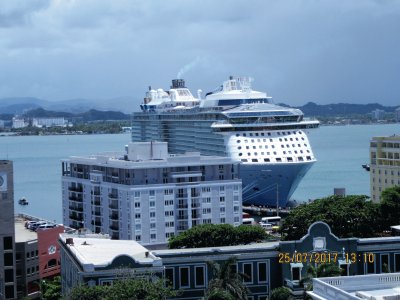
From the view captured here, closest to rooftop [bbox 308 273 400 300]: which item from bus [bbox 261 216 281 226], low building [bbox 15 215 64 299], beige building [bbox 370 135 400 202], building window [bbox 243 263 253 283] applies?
building window [bbox 243 263 253 283]

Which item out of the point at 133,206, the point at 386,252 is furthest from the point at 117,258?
the point at 133,206

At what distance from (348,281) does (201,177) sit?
103 ft

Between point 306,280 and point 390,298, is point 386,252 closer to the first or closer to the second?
point 306,280

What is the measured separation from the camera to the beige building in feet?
194

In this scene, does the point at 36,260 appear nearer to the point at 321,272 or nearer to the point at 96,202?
the point at 321,272

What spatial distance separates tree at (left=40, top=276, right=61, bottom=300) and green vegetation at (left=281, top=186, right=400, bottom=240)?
9504mm

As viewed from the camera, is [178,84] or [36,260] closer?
[36,260]

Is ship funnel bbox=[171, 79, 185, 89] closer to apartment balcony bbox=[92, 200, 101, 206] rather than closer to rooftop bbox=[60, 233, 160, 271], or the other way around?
apartment balcony bbox=[92, 200, 101, 206]

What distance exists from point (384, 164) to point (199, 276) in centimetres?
3446

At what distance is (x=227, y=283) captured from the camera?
25.1 m

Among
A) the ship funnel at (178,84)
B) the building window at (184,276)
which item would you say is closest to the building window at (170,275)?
the building window at (184,276)

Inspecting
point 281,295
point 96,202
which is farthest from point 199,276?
point 96,202

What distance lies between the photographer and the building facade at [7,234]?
1254 inches

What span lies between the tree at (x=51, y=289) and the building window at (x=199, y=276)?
236 inches
